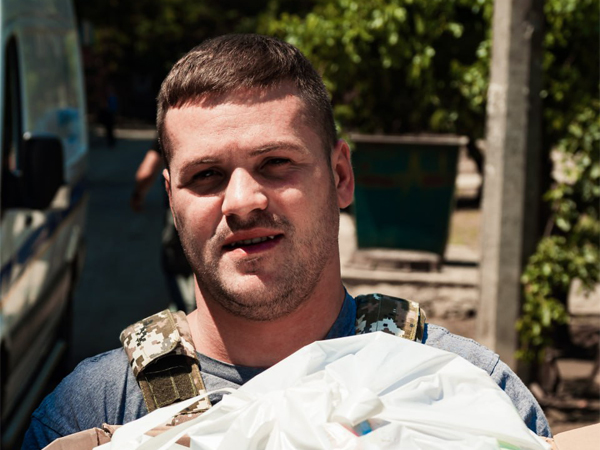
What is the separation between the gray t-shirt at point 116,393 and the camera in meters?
1.64

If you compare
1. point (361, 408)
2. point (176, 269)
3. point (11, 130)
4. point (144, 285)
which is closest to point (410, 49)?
point (176, 269)

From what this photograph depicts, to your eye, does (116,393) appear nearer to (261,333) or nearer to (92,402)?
(92,402)

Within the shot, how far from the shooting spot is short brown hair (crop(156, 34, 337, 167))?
168 centimetres

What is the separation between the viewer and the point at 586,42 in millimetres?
5609

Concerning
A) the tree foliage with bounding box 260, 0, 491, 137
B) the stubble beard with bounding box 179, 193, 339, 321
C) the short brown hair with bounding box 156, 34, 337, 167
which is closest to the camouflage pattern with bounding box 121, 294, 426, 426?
the stubble beard with bounding box 179, 193, 339, 321

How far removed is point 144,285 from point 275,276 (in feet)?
26.7

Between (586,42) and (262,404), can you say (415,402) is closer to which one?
(262,404)

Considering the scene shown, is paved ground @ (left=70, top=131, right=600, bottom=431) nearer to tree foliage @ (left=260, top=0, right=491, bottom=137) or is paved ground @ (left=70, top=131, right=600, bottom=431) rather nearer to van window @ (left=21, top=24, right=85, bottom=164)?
tree foliage @ (left=260, top=0, right=491, bottom=137)

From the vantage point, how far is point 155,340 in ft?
5.55

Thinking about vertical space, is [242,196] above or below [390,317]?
above

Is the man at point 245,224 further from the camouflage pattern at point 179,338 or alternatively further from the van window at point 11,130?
the van window at point 11,130

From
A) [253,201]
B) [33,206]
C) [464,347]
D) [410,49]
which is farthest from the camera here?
[410,49]

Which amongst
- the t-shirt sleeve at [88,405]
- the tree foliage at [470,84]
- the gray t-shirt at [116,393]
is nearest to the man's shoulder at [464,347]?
the gray t-shirt at [116,393]

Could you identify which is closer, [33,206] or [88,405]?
[88,405]
